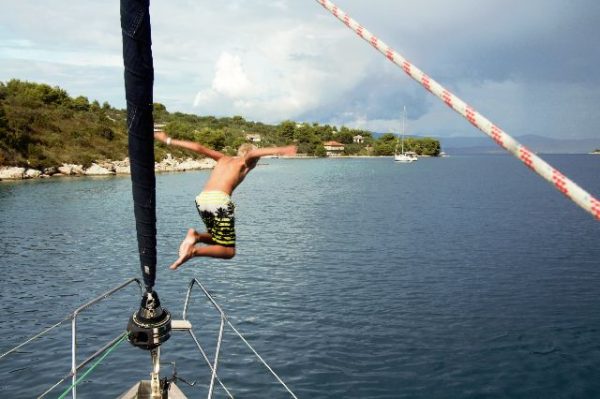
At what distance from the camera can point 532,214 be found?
6506cm

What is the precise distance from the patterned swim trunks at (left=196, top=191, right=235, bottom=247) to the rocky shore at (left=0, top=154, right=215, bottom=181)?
112 metres

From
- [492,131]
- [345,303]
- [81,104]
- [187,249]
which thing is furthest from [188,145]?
[81,104]

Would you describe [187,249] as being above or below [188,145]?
below

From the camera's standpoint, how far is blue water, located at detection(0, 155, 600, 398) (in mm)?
20375

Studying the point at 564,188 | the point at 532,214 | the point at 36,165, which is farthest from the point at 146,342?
the point at 36,165

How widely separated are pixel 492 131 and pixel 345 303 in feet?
82.2

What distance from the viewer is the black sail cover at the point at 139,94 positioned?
5.42m

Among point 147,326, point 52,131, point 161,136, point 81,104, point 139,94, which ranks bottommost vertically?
point 147,326

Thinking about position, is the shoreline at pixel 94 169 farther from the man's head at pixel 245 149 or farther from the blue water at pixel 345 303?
the man's head at pixel 245 149

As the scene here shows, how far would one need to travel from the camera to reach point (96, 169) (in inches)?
5007

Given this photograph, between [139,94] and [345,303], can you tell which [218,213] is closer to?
[139,94]

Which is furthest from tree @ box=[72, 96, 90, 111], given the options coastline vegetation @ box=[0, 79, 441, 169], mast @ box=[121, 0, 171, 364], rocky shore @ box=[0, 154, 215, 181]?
mast @ box=[121, 0, 171, 364]

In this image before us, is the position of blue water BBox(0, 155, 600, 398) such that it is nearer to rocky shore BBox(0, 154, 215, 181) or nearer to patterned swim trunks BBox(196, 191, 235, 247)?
patterned swim trunks BBox(196, 191, 235, 247)

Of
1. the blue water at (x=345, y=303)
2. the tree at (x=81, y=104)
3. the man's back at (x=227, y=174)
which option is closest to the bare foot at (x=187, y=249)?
the man's back at (x=227, y=174)
